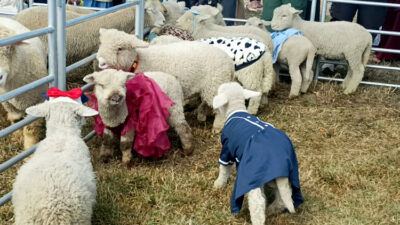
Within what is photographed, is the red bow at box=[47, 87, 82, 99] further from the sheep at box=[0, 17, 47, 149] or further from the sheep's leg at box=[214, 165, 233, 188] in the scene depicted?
the sheep's leg at box=[214, 165, 233, 188]

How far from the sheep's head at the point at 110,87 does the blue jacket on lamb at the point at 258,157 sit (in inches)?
36.5

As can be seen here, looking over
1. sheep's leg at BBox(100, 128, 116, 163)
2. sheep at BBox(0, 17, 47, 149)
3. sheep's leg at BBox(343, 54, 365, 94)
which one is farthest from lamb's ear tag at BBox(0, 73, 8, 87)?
sheep's leg at BBox(343, 54, 365, 94)

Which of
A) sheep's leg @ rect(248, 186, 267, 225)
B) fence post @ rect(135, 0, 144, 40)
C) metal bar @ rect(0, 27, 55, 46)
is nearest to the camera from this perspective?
sheep's leg @ rect(248, 186, 267, 225)

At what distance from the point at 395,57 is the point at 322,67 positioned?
1.67m

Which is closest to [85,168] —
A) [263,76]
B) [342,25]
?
[263,76]

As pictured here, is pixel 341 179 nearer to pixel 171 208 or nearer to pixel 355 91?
pixel 171 208

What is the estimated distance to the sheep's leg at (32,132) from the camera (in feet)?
14.9

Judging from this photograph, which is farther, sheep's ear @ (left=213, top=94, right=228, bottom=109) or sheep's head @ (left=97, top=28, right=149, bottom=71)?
sheep's head @ (left=97, top=28, right=149, bottom=71)

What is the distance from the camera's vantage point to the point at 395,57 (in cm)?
898

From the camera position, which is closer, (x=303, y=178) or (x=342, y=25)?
(x=303, y=178)

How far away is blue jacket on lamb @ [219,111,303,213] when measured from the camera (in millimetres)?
3422

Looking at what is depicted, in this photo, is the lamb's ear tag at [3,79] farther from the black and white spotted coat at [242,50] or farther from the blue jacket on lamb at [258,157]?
the black and white spotted coat at [242,50]

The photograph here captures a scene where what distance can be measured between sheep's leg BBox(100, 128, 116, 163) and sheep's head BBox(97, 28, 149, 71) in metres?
0.64

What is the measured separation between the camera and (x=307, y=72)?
6863 millimetres
